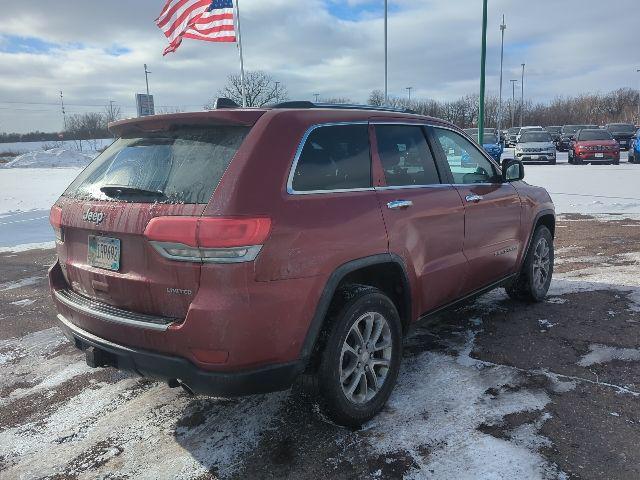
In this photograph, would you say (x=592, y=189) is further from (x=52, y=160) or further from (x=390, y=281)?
(x=52, y=160)

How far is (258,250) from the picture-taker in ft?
8.05

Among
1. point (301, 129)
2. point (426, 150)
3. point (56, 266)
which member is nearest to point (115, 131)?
point (56, 266)

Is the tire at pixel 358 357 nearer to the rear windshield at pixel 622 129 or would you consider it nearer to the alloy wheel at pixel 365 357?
the alloy wheel at pixel 365 357

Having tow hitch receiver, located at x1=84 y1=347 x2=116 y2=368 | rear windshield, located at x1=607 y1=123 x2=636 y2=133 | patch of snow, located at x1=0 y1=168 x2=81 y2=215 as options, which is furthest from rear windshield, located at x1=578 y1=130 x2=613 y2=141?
tow hitch receiver, located at x1=84 y1=347 x2=116 y2=368

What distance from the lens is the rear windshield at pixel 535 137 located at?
82.0ft

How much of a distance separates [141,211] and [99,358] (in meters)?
0.86

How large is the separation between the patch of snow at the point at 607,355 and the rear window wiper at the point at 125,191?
311cm

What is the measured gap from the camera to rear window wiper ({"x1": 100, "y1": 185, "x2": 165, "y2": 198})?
105 inches

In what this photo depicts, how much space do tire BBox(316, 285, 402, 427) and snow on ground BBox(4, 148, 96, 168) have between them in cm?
4040

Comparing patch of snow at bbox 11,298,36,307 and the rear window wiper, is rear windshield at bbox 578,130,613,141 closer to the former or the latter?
patch of snow at bbox 11,298,36,307

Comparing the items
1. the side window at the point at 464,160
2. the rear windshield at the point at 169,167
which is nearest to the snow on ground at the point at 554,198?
the rear windshield at the point at 169,167

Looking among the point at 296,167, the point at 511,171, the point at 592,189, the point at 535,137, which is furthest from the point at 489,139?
the point at 296,167

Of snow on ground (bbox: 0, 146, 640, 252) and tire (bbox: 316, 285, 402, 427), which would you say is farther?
snow on ground (bbox: 0, 146, 640, 252)

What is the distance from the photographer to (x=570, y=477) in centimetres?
253
